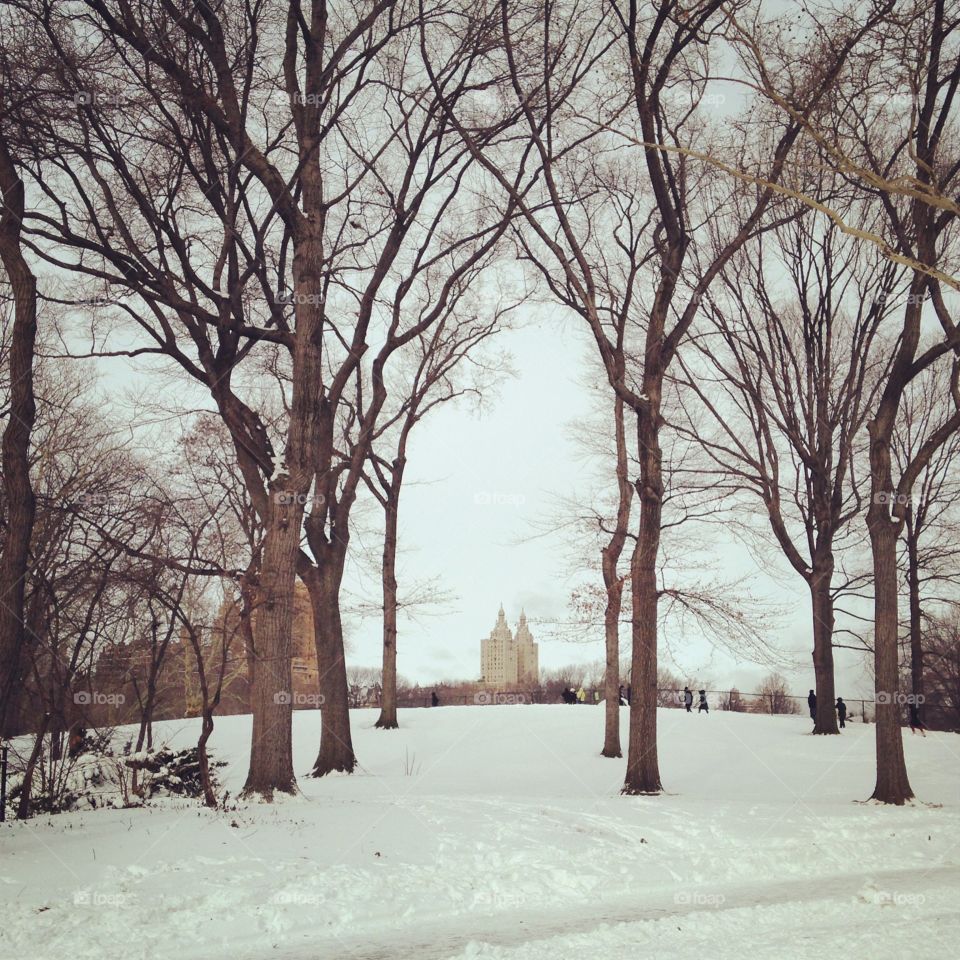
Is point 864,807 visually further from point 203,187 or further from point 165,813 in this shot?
point 203,187

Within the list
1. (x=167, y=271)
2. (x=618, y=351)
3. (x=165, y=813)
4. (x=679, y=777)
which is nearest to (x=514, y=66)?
(x=618, y=351)

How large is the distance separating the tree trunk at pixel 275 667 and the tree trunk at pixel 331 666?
3.90 m

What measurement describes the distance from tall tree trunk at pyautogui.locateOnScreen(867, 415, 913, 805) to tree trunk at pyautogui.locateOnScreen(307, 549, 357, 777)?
876 centimetres

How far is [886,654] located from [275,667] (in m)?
9.20

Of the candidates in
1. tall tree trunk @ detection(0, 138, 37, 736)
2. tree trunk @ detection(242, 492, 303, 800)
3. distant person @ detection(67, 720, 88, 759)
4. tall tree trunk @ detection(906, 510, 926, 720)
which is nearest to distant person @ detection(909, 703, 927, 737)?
tall tree trunk @ detection(906, 510, 926, 720)

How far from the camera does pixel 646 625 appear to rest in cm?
1254

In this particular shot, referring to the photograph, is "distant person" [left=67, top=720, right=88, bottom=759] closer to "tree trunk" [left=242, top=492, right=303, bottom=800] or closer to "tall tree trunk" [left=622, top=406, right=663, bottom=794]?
"tree trunk" [left=242, top=492, right=303, bottom=800]

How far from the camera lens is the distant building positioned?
10938cm

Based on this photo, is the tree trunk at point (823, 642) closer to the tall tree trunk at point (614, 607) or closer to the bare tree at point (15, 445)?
the tall tree trunk at point (614, 607)

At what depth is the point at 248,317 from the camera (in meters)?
16.3

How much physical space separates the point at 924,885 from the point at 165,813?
7.68 m

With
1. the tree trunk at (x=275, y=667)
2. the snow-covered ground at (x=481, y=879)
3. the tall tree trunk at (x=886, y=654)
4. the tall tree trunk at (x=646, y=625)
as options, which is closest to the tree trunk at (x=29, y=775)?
the snow-covered ground at (x=481, y=879)

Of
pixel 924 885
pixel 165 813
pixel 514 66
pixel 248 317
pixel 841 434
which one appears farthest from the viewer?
pixel 841 434

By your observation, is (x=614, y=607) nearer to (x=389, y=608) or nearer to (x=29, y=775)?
(x=389, y=608)
